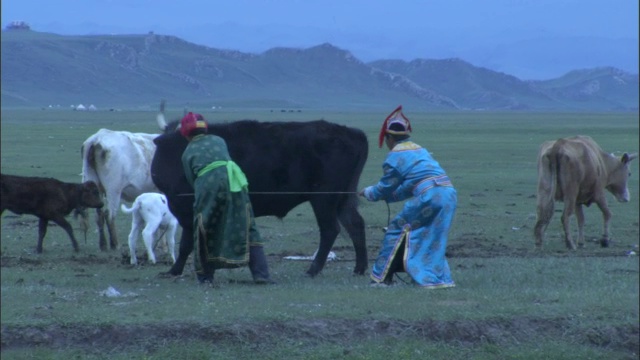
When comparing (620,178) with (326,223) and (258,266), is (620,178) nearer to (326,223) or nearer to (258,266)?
(326,223)

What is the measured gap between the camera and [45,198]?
14.4 m

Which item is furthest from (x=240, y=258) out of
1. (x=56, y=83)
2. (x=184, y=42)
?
(x=184, y=42)

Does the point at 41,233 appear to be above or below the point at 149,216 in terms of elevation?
below

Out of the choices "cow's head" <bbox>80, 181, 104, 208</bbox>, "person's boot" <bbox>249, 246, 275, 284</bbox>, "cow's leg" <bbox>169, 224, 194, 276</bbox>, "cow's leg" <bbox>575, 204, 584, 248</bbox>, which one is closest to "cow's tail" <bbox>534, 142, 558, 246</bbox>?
"cow's leg" <bbox>575, 204, 584, 248</bbox>

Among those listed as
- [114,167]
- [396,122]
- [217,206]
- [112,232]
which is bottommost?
[112,232]

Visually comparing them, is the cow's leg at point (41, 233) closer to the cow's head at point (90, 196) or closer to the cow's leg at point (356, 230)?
the cow's head at point (90, 196)

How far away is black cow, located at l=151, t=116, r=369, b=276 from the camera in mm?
12156

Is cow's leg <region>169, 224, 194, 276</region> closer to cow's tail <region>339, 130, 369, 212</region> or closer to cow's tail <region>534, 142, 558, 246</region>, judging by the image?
cow's tail <region>339, 130, 369, 212</region>

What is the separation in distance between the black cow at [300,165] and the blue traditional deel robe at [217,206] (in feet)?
4.92

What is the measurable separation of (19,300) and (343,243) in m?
6.73

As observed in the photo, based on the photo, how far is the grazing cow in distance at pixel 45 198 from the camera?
14172mm

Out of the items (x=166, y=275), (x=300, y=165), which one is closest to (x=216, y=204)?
(x=166, y=275)

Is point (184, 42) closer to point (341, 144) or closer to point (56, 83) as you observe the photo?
point (56, 83)

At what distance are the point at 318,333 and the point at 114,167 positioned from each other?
660 centimetres
